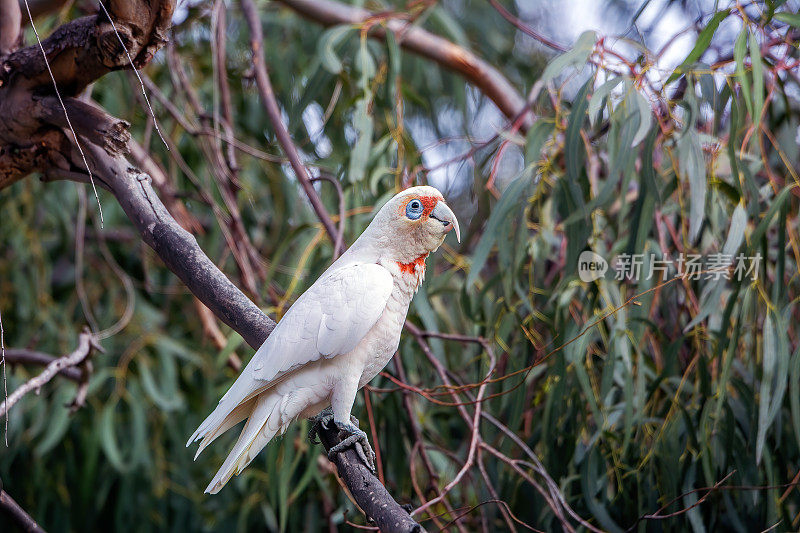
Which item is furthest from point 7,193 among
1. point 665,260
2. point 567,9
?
point 567,9

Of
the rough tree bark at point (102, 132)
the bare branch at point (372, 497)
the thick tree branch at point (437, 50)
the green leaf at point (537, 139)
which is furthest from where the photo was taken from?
the thick tree branch at point (437, 50)

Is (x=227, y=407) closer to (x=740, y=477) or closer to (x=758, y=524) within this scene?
(x=740, y=477)

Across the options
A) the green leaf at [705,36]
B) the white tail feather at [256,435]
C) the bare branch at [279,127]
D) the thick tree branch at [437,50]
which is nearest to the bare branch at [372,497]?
the white tail feather at [256,435]

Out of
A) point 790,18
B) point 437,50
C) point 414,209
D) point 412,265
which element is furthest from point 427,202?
point 437,50

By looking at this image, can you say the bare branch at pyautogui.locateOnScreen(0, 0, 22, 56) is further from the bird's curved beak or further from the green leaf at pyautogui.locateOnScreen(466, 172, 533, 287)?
the green leaf at pyautogui.locateOnScreen(466, 172, 533, 287)

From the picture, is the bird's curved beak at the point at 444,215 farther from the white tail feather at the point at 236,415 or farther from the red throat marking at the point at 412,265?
the white tail feather at the point at 236,415

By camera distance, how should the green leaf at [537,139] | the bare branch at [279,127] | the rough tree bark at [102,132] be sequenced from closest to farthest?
the rough tree bark at [102,132] → the bare branch at [279,127] → the green leaf at [537,139]

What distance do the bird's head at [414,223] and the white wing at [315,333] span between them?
0.07 meters

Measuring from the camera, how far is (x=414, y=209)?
1.33m

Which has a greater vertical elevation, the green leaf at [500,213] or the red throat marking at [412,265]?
the green leaf at [500,213]

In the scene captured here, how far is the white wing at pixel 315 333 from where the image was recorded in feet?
4.16

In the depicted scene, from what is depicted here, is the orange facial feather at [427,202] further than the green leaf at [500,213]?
No

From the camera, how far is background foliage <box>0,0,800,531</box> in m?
1.79

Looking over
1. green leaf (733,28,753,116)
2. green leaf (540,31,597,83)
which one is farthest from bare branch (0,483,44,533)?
green leaf (733,28,753,116)
